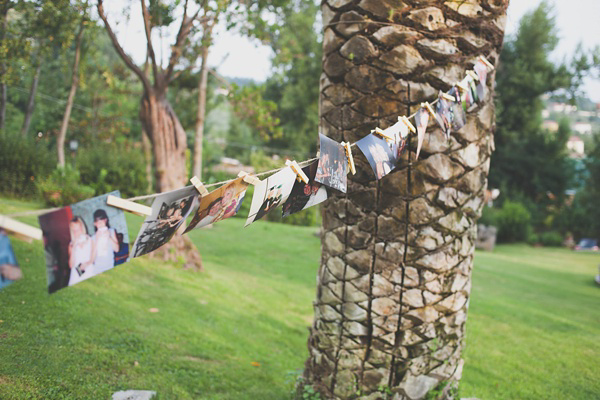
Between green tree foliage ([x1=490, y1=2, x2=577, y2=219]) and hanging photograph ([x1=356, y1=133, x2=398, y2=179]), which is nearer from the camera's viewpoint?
hanging photograph ([x1=356, y1=133, x2=398, y2=179])

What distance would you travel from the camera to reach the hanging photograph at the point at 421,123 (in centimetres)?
248

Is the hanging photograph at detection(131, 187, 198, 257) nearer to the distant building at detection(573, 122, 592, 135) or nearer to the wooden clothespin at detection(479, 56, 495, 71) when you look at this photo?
the wooden clothespin at detection(479, 56, 495, 71)

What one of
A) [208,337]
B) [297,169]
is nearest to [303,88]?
[208,337]

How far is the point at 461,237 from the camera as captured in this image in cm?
280

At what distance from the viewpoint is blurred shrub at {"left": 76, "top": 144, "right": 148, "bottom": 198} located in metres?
18.5

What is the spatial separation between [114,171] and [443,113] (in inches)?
717

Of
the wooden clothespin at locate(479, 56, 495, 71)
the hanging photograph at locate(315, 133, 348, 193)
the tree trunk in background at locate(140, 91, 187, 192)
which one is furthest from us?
the tree trunk in background at locate(140, 91, 187, 192)

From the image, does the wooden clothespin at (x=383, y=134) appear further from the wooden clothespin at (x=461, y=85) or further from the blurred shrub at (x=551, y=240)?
the blurred shrub at (x=551, y=240)

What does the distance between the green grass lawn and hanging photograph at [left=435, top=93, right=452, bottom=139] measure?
7.05 feet

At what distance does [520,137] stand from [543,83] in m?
3.64

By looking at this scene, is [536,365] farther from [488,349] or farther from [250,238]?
[250,238]

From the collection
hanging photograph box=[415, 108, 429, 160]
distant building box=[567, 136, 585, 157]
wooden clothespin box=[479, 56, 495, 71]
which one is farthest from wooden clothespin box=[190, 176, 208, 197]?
distant building box=[567, 136, 585, 157]

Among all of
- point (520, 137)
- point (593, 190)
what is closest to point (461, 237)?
point (593, 190)

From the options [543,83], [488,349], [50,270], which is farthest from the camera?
[543,83]
